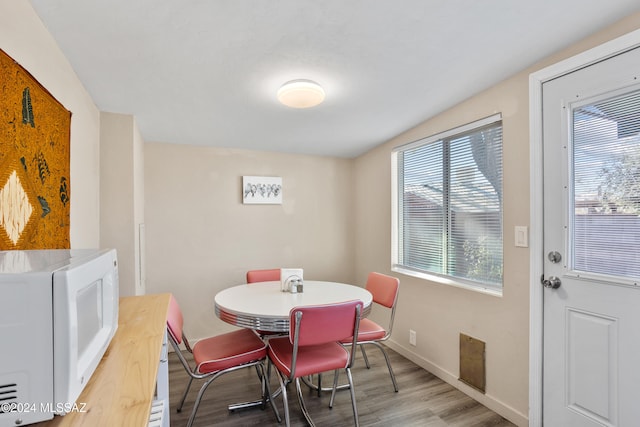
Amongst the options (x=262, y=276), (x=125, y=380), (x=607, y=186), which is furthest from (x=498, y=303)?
(x=125, y=380)

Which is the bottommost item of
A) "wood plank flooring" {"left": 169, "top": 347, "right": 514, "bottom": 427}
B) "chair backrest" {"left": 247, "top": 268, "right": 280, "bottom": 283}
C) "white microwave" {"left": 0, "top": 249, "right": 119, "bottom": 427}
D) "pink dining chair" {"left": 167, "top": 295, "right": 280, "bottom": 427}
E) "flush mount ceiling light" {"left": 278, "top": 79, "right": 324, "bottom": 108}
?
"wood plank flooring" {"left": 169, "top": 347, "right": 514, "bottom": 427}

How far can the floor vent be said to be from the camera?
223cm

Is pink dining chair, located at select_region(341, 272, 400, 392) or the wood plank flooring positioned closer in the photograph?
the wood plank flooring

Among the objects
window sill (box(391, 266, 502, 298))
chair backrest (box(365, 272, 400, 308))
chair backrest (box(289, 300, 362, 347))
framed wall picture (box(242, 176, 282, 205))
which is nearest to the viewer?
chair backrest (box(289, 300, 362, 347))

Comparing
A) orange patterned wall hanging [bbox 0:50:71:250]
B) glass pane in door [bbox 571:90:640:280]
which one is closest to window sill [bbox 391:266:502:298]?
glass pane in door [bbox 571:90:640:280]

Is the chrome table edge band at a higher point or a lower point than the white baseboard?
higher

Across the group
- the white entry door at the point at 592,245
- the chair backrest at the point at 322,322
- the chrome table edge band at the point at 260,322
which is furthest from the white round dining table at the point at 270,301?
the white entry door at the point at 592,245

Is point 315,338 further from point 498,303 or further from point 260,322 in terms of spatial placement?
point 498,303

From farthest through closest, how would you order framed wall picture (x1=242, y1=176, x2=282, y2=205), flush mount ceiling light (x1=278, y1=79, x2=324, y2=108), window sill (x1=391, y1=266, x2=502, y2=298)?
1. framed wall picture (x1=242, y1=176, x2=282, y2=205)
2. window sill (x1=391, y1=266, x2=502, y2=298)
3. flush mount ceiling light (x1=278, y1=79, x2=324, y2=108)

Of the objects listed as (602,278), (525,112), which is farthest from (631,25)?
(602,278)

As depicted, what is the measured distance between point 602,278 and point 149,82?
8.99 ft

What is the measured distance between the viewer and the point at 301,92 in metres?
1.93

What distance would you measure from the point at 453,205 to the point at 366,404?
164 centimetres

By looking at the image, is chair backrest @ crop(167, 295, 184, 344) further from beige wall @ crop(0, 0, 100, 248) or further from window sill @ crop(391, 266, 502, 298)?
window sill @ crop(391, 266, 502, 298)
